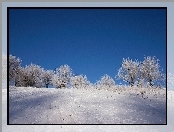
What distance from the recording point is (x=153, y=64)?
361cm

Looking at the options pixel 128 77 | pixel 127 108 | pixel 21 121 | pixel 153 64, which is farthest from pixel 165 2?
pixel 21 121

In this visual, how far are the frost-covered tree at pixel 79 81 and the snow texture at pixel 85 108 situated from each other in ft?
0.20

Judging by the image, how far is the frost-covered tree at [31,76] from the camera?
11.9 feet

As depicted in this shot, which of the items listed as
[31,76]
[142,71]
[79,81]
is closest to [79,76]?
[79,81]

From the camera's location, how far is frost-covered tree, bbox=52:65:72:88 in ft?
11.9

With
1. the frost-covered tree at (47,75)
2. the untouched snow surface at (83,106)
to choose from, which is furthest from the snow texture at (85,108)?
the frost-covered tree at (47,75)

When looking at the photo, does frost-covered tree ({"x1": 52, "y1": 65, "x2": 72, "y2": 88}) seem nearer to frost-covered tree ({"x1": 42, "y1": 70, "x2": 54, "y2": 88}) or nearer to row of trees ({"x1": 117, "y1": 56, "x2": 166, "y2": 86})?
frost-covered tree ({"x1": 42, "y1": 70, "x2": 54, "y2": 88})

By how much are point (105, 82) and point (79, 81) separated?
0.98 ft

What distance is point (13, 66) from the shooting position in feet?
12.0

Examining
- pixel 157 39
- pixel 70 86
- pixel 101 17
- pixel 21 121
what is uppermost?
pixel 101 17

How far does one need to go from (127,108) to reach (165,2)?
130cm

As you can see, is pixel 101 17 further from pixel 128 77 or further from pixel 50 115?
pixel 50 115

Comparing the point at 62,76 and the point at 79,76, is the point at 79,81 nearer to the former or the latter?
the point at 79,76

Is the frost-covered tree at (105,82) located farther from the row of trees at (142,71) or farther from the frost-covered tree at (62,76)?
the frost-covered tree at (62,76)
